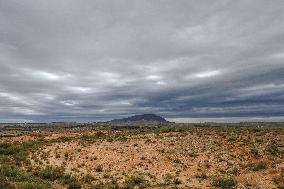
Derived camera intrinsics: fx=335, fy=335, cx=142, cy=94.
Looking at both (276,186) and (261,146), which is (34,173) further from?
(261,146)

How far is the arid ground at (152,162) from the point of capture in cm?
2714

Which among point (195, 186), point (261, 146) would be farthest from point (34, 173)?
point (261, 146)

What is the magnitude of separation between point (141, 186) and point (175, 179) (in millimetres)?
3455

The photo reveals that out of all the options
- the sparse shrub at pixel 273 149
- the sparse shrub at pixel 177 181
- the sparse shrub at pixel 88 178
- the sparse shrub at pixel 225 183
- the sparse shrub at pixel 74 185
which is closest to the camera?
the sparse shrub at pixel 225 183

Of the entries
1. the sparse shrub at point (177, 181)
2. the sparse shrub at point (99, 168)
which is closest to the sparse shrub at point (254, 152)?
the sparse shrub at point (177, 181)

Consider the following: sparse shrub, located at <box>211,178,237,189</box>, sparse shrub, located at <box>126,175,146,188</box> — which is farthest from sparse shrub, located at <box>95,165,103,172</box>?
sparse shrub, located at <box>211,178,237,189</box>

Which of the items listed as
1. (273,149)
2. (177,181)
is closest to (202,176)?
(177,181)

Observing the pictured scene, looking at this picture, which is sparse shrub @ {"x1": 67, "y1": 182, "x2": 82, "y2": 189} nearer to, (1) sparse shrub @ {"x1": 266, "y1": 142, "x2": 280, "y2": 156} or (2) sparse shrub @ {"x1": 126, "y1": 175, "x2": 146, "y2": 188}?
(2) sparse shrub @ {"x1": 126, "y1": 175, "x2": 146, "y2": 188}

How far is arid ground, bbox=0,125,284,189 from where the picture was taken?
2714cm

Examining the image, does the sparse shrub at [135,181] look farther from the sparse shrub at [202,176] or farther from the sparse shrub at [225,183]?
the sparse shrub at [225,183]

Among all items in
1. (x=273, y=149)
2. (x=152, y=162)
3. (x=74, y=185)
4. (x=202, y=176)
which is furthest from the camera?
(x=273, y=149)

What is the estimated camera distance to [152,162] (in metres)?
36.1

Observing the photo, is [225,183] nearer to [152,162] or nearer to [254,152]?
[152,162]

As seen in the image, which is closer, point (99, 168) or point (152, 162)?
point (99, 168)
